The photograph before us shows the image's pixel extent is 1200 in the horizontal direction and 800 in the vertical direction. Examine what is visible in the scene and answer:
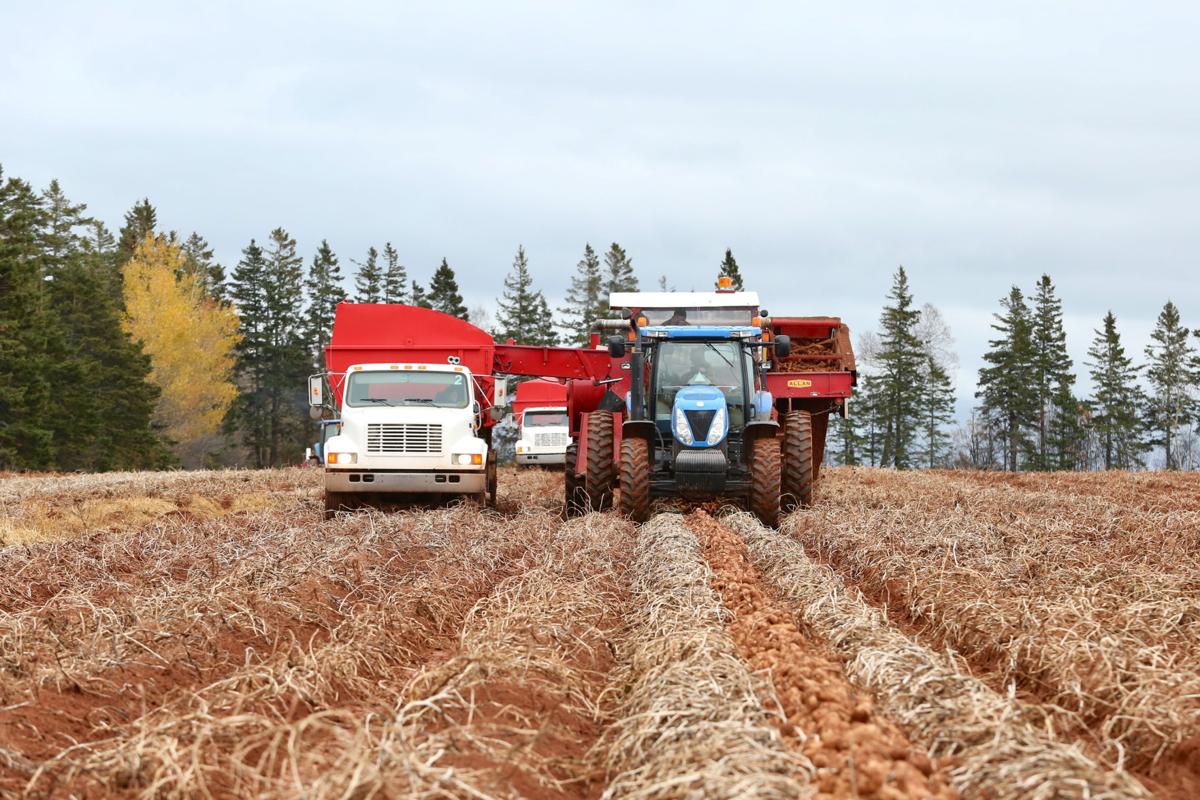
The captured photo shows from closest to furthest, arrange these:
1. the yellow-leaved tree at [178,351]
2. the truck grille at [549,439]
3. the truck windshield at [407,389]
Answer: the truck windshield at [407,389] → the truck grille at [549,439] → the yellow-leaved tree at [178,351]

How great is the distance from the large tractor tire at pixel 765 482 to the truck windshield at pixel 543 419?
17704mm

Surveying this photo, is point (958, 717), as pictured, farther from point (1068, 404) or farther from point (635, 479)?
point (1068, 404)

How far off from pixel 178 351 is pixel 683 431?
37.8 metres

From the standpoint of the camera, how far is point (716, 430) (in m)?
12.0

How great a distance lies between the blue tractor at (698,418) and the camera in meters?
12.0

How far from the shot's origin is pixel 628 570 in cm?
866

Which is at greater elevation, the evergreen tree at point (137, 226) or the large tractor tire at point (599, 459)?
the evergreen tree at point (137, 226)

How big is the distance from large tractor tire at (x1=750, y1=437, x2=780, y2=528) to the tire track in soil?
5.03m

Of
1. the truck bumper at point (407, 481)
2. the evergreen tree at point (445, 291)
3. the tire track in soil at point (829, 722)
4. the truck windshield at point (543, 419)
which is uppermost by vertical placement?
the evergreen tree at point (445, 291)

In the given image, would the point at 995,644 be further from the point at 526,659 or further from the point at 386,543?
the point at 386,543

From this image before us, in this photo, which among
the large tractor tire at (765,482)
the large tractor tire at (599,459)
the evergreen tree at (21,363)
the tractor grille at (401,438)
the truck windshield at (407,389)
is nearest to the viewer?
the large tractor tire at (765,482)

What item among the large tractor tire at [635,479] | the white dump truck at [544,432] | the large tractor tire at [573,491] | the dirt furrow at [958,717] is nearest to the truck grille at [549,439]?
the white dump truck at [544,432]

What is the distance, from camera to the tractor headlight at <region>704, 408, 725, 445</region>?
12039mm

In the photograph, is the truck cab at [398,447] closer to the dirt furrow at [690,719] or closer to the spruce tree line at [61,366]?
the dirt furrow at [690,719]
